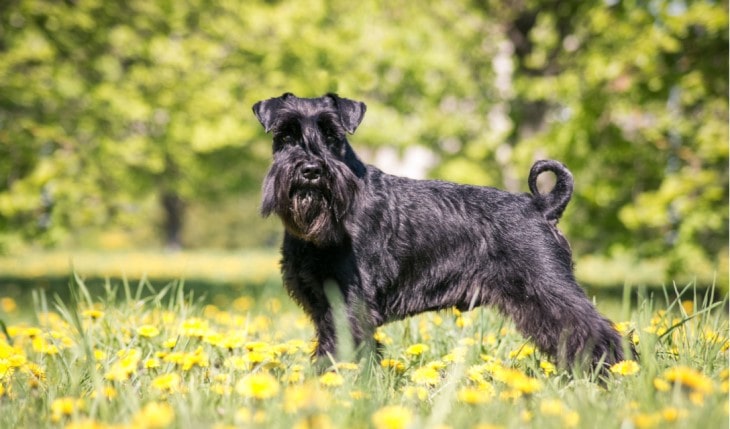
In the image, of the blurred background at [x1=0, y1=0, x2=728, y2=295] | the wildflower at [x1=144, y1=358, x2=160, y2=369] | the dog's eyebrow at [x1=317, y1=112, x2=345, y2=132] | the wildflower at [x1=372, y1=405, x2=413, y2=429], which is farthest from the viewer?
the blurred background at [x1=0, y1=0, x2=728, y2=295]

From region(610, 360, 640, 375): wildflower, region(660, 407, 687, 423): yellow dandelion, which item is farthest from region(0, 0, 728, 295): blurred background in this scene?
region(660, 407, 687, 423): yellow dandelion

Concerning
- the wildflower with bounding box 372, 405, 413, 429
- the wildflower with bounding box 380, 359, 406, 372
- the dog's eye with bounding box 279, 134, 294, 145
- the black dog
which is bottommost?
the wildflower with bounding box 380, 359, 406, 372

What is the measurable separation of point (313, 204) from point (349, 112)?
60cm

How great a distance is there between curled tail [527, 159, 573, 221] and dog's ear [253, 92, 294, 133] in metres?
1.43

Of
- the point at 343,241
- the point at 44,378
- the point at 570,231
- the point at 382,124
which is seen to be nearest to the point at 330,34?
the point at 382,124

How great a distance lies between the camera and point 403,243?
3.19 metres

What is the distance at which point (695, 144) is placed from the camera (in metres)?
6.70

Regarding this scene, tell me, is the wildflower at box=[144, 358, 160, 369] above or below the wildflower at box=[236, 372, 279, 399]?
below

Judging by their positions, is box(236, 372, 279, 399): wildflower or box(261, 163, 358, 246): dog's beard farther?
box(261, 163, 358, 246): dog's beard

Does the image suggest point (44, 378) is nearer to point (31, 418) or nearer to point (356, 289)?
point (31, 418)

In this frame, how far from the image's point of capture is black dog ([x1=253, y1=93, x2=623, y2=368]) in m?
2.97

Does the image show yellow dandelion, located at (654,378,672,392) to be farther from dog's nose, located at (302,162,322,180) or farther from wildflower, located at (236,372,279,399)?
dog's nose, located at (302,162,322,180)

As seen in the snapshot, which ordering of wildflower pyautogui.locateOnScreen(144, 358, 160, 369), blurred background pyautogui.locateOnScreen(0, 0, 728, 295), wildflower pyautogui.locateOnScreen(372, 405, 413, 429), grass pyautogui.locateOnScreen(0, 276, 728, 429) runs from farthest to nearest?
blurred background pyautogui.locateOnScreen(0, 0, 728, 295), wildflower pyautogui.locateOnScreen(144, 358, 160, 369), grass pyautogui.locateOnScreen(0, 276, 728, 429), wildflower pyautogui.locateOnScreen(372, 405, 413, 429)

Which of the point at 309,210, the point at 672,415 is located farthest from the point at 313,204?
the point at 672,415
